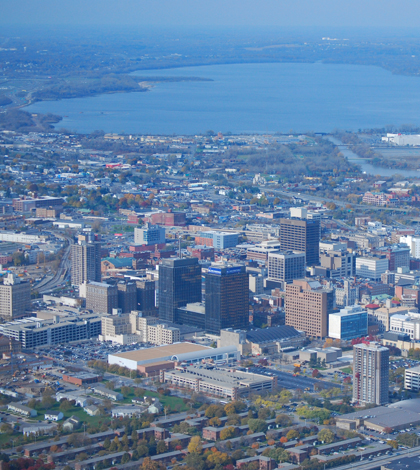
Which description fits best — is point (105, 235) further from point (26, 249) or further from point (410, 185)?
point (410, 185)

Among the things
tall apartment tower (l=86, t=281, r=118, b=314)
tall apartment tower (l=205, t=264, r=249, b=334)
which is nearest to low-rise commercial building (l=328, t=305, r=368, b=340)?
tall apartment tower (l=205, t=264, r=249, b=334)

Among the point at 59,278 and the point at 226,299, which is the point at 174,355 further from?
the point at 59,278

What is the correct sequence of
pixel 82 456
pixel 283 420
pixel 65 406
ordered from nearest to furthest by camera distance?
pixel 82 456, pixel 283 420, pixel 65 406

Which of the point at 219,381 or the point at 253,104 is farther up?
the point at 253,104

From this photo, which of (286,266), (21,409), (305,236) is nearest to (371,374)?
(21,409)

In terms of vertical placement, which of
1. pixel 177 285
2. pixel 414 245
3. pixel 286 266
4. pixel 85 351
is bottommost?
pixel 85 351

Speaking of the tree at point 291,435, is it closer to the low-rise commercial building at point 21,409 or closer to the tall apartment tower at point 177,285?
the low-rise commercial building at point 21,409

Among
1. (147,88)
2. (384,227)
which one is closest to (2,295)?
(384,227)
